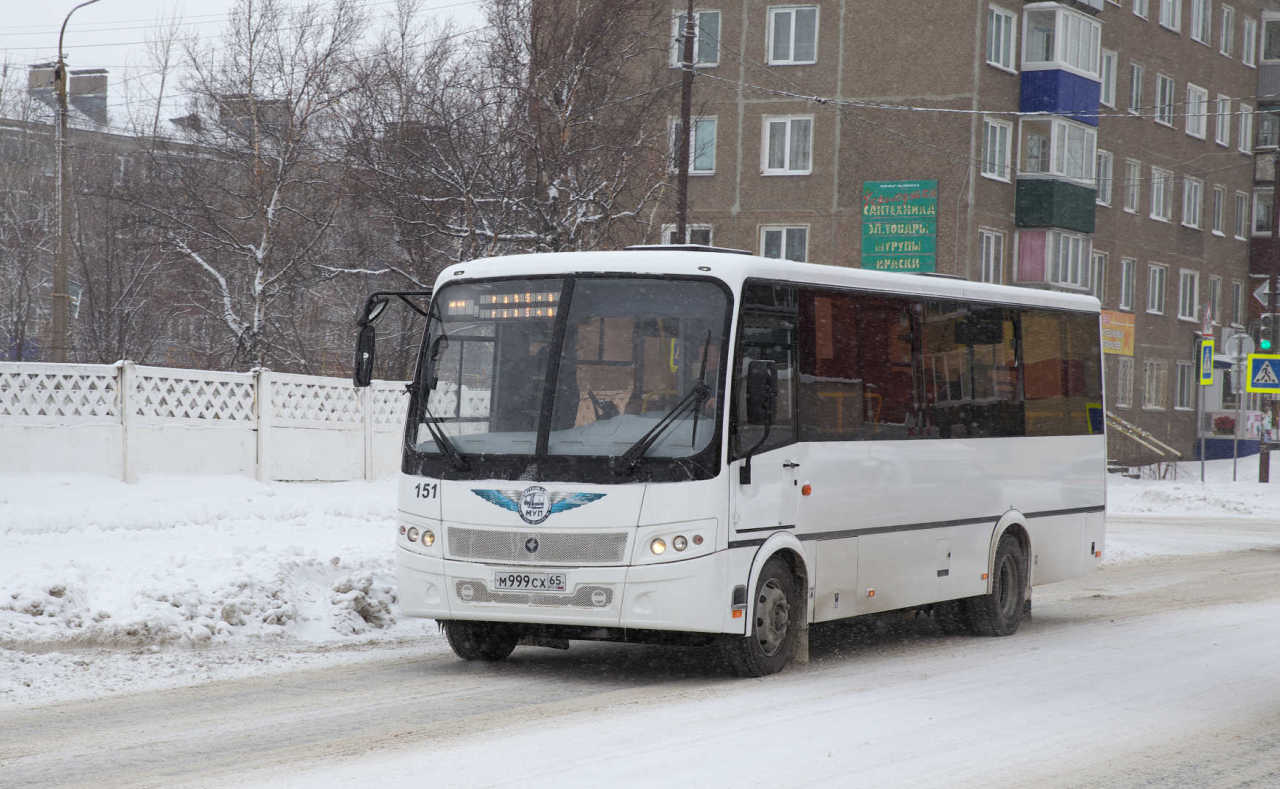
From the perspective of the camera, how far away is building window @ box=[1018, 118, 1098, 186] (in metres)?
47.8

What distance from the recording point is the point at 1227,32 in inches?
2406

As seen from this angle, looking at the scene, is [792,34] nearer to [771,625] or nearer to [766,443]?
[766,443]

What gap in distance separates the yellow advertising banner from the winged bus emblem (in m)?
43.8

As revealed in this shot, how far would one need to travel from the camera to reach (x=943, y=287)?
44.7ft

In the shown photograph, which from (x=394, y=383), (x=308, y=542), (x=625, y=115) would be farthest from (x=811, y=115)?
(x=308, y=542)

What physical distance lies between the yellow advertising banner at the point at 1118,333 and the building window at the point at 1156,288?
2376 millimetres

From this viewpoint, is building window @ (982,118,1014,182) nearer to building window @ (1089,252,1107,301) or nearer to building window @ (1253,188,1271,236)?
building window @ (1089,252,1107,301)

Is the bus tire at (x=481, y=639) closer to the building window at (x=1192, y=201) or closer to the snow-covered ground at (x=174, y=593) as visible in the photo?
A: the snow-covered ground at (x=174, y=593)

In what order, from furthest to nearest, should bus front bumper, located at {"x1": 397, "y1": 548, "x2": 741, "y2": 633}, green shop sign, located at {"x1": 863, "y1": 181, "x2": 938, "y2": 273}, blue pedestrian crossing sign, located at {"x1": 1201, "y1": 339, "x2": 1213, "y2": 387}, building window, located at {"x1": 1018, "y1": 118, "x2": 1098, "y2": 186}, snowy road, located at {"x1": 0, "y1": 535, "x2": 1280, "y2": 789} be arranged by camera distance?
building window, located at {"x1": 1018, "y1": 118, "x2": 1098, "y2": 186} < green shop sign, located at {"x1": 863, "y1": 181, "x2": 938, "y2": 273} < blue pedestrian crossing sign, located at {"x1": 1201, "y1": 339, "x2": 1213, "y2": 387} < bus front bumper, located at {"x1": 397, "y1": 548, "x2": 741, "y2": 633} < snowy road, located at {"x1": 0, "y1": 535, "x2": 1280, "y2": 789}

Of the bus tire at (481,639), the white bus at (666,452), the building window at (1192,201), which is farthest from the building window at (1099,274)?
the bus tire at (481,639)

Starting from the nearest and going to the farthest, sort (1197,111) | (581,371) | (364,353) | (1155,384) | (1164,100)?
(581,371) → (364,353) → (1164,100) → (1155,384) → (1197,111)

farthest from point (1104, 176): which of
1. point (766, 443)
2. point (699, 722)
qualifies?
point (699, 722)

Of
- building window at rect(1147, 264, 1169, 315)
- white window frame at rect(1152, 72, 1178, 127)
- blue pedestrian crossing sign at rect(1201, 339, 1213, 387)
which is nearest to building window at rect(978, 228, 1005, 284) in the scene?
blue pedestrian crossing sign at rect(1201, 339, 1213, 387)

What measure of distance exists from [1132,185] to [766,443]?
1824 inches
